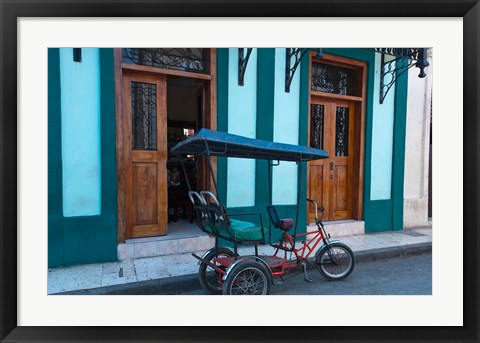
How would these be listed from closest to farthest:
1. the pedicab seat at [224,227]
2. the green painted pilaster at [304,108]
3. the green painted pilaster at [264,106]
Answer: the pedicab seat at [224,227], the green painted pilaster at [264,106], the green painted pilaster at [304,108]

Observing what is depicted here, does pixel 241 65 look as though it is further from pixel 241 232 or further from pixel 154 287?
pixel 154 287

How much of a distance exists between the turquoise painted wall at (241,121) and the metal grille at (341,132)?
2227 millimetres

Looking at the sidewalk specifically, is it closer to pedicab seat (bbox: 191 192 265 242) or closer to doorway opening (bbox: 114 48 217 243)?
doorway opening (bbox: 114 48 217 243)

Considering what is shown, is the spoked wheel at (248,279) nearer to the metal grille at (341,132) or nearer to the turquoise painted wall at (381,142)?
the metal grille at (341,132)

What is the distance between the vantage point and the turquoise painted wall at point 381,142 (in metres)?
6.21

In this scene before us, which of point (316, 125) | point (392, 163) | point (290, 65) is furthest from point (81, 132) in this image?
point (392, 163)

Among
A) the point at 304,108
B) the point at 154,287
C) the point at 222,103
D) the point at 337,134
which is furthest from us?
the point at 337,134

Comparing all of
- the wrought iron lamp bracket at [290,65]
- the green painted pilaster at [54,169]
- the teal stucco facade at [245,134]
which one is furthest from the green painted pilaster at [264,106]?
the green painted pilaster at [54,169]

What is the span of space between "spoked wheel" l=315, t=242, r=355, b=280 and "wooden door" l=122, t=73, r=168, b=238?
8.61 ft

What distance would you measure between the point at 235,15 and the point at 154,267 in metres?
3.46

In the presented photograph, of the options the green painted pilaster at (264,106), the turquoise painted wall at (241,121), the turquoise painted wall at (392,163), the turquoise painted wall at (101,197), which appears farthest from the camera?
the turquoise painted wall at (392,163)

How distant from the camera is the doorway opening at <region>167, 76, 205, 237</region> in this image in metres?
5.11

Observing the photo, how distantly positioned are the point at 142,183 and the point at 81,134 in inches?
46.0

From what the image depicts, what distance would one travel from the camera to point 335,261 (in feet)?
12.7
